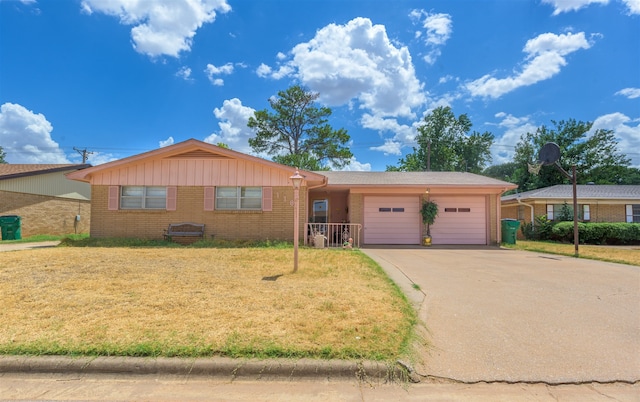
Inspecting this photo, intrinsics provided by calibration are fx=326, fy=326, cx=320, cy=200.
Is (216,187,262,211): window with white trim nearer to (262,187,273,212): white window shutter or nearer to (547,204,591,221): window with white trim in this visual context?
(262,187,273,212): white window shutter

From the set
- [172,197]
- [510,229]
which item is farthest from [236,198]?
[510,229]

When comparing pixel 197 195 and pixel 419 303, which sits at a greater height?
pixel 197 195

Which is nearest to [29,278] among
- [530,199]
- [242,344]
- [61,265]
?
[61,265]

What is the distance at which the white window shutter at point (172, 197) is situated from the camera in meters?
12.3

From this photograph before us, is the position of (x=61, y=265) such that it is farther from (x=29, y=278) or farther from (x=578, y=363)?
(x=578, y=363)

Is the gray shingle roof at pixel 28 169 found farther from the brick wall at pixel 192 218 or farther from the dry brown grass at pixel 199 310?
the dry brown grass at pixel 199 310

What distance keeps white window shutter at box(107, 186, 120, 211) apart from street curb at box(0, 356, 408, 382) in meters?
10.7

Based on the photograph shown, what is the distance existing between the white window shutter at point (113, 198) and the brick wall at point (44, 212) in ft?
24.8

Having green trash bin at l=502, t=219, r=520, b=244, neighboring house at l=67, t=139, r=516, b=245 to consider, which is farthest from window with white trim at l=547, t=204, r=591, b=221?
neighboring house at l=67, t=139, r=516, b=245

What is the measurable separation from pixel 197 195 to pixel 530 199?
1741cm

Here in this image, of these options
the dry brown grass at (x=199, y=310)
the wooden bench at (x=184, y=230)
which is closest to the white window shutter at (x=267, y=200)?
the wooden bench at (x=184, y=230)

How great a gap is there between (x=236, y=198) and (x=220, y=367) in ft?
32.7

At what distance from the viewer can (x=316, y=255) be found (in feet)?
30.0

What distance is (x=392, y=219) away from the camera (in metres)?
14.0
